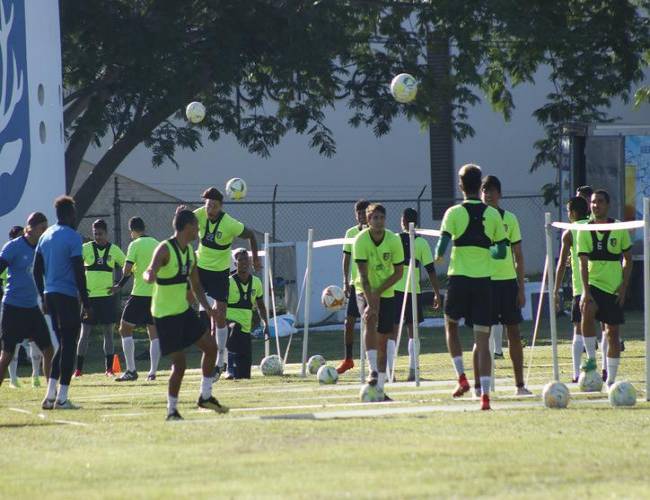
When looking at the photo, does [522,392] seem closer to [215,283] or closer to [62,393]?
[62,393]

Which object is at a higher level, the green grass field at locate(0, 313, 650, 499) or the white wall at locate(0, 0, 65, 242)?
the white wall at locate(0, 0, 65, 242)

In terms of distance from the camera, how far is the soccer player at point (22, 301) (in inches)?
→ 601

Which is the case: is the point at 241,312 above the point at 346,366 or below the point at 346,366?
above

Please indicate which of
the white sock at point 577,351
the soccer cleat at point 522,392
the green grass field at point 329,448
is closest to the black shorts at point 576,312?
the white sock at point 577,351

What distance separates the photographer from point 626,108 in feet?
152

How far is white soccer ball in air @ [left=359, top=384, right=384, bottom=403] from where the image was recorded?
535 inches

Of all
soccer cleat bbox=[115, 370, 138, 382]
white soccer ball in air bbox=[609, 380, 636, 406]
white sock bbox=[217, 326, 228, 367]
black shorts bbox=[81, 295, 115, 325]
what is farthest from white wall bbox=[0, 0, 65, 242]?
white soccer ball in air bbox=[609, 380, 636, 406]

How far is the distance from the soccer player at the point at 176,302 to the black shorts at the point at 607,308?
4399 millimetres

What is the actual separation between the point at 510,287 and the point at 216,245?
4.76 metres

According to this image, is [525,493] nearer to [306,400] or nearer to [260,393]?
[306,400]

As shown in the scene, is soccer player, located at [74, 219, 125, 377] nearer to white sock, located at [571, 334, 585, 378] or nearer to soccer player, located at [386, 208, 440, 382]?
soccer player, located at [386, 208, 440, 382]

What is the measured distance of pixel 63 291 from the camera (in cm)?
1393

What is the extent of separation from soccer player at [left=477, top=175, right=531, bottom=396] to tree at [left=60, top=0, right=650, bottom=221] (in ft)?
47.8

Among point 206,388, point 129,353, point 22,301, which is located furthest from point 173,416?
point 129,353
